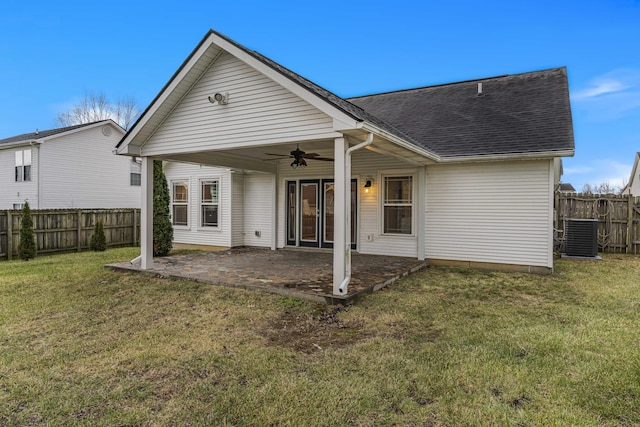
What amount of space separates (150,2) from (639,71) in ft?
79.4

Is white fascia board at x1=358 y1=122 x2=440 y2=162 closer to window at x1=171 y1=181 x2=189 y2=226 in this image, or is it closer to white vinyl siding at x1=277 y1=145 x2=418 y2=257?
white vinyl siding at x1=277 y1=145 x2=418 y2=257

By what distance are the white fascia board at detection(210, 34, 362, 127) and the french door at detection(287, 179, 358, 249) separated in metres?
4.81

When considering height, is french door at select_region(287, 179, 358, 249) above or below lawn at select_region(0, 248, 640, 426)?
above

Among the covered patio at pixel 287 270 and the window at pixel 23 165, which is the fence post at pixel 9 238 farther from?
the window at pixel 23 165

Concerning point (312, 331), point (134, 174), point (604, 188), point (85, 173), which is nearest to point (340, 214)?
point (312, 331)

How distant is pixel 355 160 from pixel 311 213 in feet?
6.97

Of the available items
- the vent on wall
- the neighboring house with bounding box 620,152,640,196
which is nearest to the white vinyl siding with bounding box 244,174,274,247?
the vent on wall

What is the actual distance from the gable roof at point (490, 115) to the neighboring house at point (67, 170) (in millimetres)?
11804

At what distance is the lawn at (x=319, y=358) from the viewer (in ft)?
8.55

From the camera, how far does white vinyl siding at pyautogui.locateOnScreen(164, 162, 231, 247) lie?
37.0 ft

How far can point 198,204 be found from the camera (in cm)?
1185

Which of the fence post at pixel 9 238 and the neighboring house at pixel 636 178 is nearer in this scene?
the fence post at pixel 9 238

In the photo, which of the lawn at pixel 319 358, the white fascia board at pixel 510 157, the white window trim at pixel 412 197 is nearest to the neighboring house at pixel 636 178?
the white fascia board at pixel 510 157

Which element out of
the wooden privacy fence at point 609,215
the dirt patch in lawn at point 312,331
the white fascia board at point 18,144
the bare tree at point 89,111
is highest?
the bare tree at point 89,111
